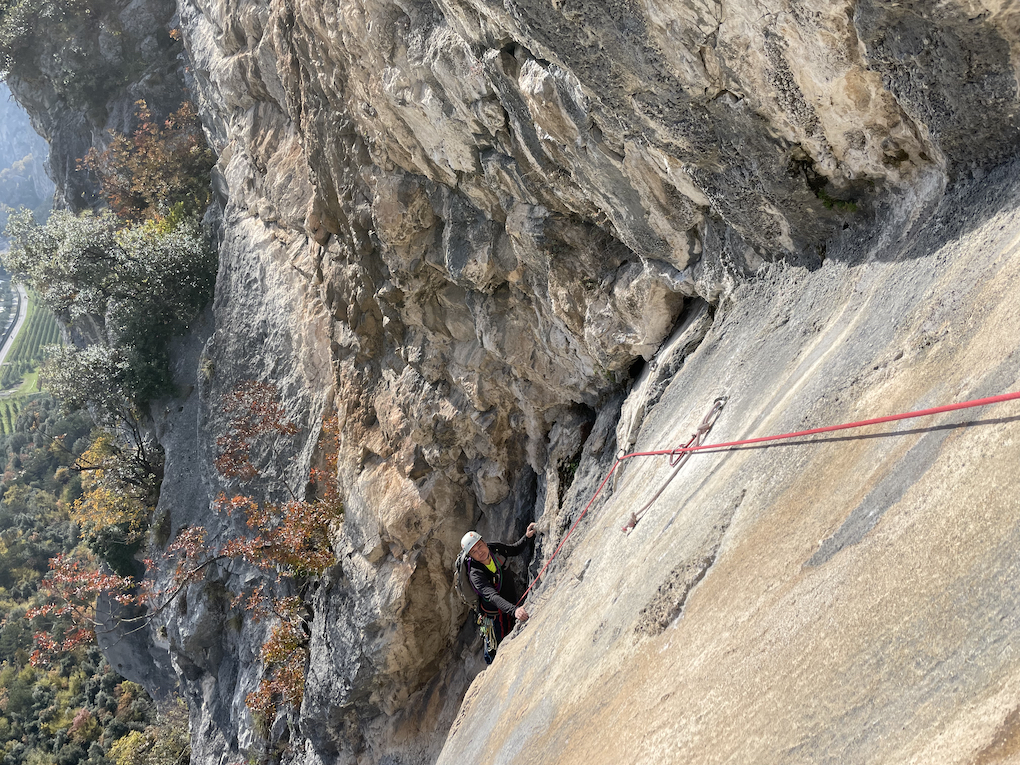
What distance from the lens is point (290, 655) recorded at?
503 inches

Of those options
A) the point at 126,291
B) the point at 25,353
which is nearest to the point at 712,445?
the point at 126,291

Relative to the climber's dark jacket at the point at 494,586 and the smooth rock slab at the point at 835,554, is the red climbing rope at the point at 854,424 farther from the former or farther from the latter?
the climber's dark jacket at the point at 494,586

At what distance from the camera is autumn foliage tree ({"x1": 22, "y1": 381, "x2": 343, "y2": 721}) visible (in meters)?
12.4

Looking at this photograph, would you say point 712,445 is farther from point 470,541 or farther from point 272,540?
point 272,540

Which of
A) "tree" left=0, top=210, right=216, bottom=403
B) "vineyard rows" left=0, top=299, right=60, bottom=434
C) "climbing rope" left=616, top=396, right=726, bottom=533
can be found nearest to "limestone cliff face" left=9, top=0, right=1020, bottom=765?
"climbing rope" left=616, top=396, right=726, bottom=533

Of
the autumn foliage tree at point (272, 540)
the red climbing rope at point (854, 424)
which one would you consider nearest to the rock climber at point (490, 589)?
the red climbing rope at point (854, 424)

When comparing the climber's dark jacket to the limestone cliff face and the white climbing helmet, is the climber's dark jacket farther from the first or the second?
the limestone cliff face

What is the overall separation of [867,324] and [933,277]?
437 millimetres

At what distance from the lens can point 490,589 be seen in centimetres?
757

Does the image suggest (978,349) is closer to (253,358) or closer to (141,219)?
(253,358)

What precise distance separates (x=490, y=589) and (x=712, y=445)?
3.75m

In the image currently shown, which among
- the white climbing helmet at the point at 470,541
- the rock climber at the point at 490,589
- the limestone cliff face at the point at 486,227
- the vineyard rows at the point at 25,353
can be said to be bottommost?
the rock climber at the point at 490,589

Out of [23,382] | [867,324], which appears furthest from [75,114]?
[23,382]

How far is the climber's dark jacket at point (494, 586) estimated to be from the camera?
7246mm
